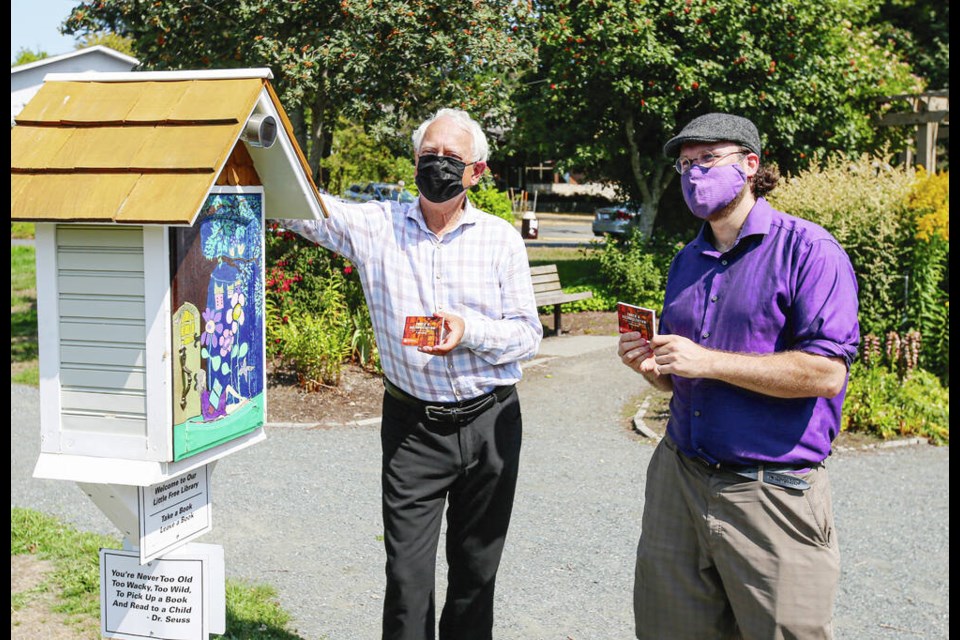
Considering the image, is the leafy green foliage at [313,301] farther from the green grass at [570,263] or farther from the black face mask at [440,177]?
the green grass at [570,263]

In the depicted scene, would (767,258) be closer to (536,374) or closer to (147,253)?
(147,253)

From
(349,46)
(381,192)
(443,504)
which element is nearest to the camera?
(443,504)

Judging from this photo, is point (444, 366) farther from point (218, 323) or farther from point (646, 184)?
point (646, 184)

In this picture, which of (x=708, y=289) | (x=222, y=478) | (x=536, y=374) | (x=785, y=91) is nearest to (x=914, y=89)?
(x=785, y=91)

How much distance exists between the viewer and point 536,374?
10219 mm

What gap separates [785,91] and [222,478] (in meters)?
11.2

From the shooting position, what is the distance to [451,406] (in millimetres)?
3301

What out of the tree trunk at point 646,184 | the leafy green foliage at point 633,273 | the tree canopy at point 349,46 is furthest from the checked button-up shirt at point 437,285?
the tree trunk at point 646,184

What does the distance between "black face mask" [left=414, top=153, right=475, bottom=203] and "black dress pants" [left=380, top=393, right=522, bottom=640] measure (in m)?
0.75

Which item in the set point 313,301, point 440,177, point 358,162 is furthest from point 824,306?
point 358,162

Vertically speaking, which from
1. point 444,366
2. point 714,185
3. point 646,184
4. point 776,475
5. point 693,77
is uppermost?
point 693,77

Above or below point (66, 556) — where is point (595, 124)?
above

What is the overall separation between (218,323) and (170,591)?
0.90 m

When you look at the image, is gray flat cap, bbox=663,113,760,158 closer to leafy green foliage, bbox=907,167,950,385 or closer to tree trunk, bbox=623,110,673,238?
leafy green foliage, bbox=907,167,950,385
